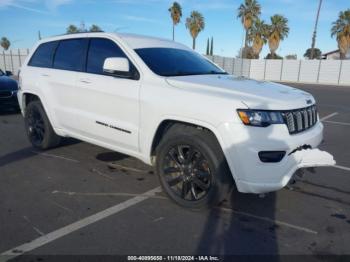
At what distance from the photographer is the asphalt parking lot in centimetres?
317

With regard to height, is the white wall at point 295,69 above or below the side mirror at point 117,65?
below

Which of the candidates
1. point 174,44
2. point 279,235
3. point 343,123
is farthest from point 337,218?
point 343,123

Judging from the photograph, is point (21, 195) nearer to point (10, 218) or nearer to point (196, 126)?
point (10, 218)

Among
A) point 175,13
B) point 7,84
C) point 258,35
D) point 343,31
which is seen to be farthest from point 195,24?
point 7,84

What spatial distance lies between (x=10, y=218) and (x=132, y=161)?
227 centimetres

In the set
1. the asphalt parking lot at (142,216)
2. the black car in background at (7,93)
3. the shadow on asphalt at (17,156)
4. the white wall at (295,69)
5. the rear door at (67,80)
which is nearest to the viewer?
the asphalt parking lot at (142,216)

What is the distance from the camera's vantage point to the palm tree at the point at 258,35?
51.3 m

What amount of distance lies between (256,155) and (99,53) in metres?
2.71

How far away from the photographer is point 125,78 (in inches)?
173

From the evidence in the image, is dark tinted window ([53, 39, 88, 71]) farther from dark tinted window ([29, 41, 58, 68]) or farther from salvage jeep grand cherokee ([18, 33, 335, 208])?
dark tinted window ([29, 41, 58, 68])

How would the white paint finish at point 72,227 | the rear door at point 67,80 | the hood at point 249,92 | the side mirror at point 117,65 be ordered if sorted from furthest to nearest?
the rear door at point 67,80, the side mirror at point 117,65, the hood at point 249,92, the white paint finish at point 72,227

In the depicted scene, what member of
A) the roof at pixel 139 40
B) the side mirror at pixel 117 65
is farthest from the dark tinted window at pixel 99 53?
the side mirror at pixel 117 65

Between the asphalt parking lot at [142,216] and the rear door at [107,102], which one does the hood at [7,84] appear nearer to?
the asphalt parking lot at [142,216]

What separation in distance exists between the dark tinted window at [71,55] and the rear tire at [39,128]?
2.86ft
